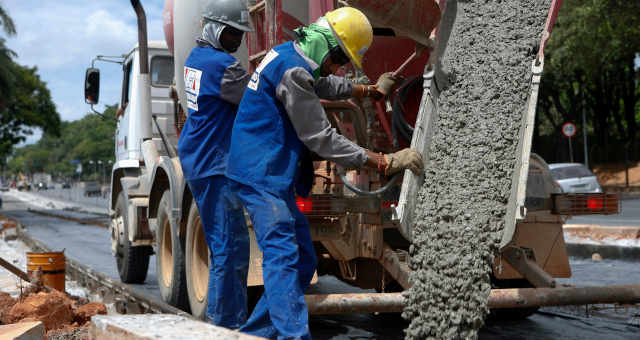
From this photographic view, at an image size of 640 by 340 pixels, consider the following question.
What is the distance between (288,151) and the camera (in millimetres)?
3707

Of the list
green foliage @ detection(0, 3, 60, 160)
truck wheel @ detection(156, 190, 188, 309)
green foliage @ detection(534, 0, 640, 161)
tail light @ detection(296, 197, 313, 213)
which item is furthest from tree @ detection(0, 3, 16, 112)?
tail light @ detection(296, 197, 313, 213)

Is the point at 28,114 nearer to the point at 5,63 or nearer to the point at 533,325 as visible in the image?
the point at 5,63

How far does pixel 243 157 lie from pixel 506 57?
246 cm

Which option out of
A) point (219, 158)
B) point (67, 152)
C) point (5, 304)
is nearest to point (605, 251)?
point (219, 158)

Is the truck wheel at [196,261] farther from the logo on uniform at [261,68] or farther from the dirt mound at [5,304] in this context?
the logo on uniform at [261,68]

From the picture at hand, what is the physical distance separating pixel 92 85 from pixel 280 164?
6051 millimetres

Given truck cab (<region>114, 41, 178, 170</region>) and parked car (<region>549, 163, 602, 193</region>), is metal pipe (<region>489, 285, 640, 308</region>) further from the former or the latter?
parked car (<region>549, 163, 602, 193</region>)

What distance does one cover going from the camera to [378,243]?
15.3 feet

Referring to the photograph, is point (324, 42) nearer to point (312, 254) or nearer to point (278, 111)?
point (278, 111)

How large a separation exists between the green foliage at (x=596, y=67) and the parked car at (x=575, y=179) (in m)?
4.89

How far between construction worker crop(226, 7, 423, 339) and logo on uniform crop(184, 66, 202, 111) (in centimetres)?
63

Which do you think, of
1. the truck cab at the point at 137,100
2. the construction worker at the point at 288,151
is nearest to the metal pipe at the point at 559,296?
the construction worker at the point at 288,151

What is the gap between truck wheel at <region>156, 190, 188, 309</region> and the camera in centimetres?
613

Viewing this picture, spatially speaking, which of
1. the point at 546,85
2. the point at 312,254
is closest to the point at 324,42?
the point at 312,254
